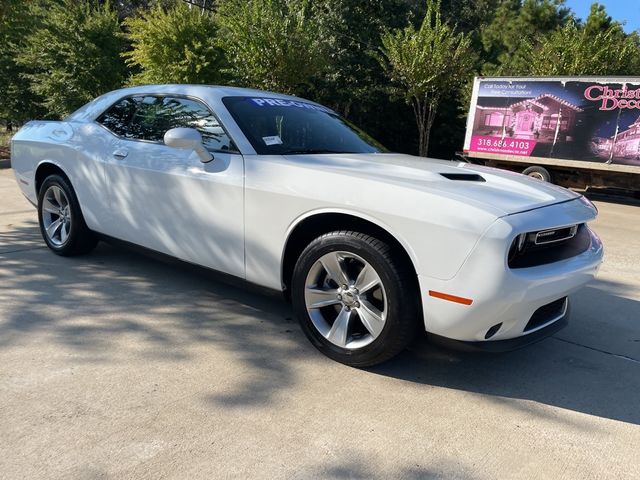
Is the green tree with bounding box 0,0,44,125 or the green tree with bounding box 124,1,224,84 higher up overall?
the green tree with bounding box 124,1,224,84

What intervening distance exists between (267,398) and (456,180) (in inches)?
63.2

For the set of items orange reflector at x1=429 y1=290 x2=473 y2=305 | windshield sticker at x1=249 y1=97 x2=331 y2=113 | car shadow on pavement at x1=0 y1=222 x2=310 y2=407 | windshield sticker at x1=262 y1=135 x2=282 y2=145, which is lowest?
car shadow on pavement at x1=0 y1=222 x2=310 y2=407

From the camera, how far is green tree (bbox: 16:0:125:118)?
16.1 metres

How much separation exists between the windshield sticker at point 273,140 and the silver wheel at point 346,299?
98cm

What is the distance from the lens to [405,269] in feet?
9.27

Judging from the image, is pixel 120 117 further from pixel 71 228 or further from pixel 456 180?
pixel 456 180

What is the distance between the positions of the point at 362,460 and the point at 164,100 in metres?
3.07

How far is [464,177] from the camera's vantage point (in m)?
3.21

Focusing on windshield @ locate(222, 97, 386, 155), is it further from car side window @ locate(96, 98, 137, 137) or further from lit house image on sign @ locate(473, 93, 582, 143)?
lit house image on sign @ locate(473, 93, 582, 143)

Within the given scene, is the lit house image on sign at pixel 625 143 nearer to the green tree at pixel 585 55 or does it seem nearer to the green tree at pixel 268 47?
the green tree at pixel 585 55

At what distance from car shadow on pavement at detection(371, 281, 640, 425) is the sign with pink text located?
28.2 feet

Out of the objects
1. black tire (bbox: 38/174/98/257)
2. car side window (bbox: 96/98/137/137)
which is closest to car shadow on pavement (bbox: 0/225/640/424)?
black tire (bbox: 38/174/98/257)

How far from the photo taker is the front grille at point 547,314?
2904 millimetres

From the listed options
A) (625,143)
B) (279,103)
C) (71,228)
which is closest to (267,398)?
(279,103)
